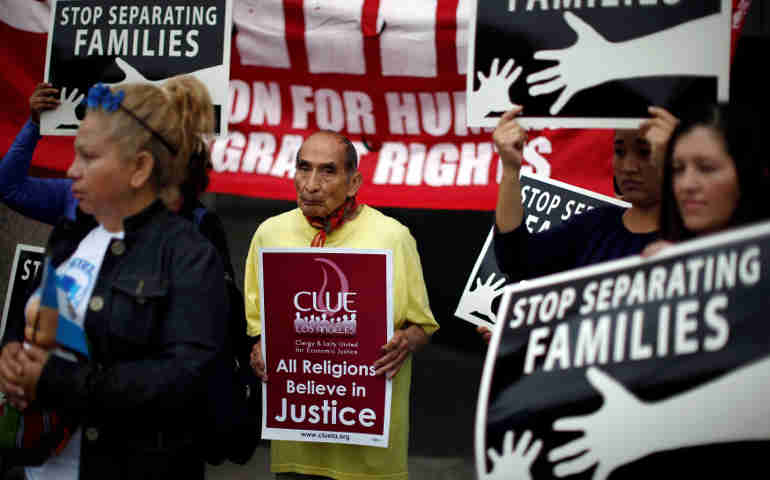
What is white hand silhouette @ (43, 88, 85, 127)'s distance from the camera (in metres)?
3.19

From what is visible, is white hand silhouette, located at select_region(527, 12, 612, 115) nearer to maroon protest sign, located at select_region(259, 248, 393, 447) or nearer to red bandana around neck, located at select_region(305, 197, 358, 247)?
maroon protest sign, located at select_region(259, 248, 393, 447)

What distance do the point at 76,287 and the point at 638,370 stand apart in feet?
4.54

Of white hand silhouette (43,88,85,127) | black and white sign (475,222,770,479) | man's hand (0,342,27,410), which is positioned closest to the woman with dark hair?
black and white sign (475,222,770,479)

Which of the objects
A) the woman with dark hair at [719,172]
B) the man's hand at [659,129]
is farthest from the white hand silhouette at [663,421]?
the man's hand at [659,129]

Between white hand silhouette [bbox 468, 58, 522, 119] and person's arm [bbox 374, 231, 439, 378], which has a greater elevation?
white hand silhouette [bbox 468, 58, 522, 119]

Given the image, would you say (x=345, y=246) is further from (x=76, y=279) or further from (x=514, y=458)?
(x=514, y=458)

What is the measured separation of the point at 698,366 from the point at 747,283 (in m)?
0.20

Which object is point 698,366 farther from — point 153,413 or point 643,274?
point 153,413

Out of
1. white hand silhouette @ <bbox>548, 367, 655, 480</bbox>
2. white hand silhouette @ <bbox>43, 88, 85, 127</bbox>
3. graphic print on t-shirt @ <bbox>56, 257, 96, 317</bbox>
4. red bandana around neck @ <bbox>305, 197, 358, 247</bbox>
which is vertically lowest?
white hand silhouette @ <bbox>548, 367, 655, 480</bbox>

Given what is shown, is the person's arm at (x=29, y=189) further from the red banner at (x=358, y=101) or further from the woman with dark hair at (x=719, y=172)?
the woman with dark hair at (x=719, y=172)

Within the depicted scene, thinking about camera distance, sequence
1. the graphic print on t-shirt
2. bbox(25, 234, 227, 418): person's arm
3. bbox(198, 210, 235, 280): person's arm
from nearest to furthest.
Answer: bbox(25, 234, 227, 418): person's arm
the graphic print on t-shirt
bbox(198, 210, 235, 280): person's arm

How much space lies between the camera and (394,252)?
3.16 metres

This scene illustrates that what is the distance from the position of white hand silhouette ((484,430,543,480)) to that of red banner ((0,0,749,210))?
261 cm

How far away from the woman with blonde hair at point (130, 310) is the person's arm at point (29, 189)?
A: 467 millimetres
